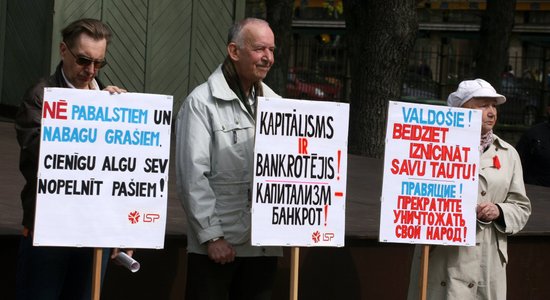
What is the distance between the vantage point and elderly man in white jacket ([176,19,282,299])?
5.92 meters

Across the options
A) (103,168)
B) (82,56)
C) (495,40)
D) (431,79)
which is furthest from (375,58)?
(431,79)

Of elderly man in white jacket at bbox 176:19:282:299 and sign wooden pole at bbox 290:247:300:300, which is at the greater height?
elderly man in white jacket at bbox 176:19:282:299

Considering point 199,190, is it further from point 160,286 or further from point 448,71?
point 448,71

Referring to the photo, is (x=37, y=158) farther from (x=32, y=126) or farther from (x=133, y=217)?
(x=133, y=217)

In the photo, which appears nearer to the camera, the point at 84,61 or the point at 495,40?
the point at 84,61

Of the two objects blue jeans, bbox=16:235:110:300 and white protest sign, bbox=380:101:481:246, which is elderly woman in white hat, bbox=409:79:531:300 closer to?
white protest sign, bbox=380:101:481:246

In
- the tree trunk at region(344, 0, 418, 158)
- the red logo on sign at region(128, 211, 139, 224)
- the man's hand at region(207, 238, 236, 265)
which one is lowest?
→ the man's hand at region(207, 238, 236, 265)

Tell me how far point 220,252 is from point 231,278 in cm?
29

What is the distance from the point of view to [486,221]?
6.77 meters

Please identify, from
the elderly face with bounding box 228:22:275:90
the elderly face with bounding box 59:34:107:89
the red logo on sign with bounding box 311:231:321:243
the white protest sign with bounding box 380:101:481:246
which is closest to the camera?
the elderly face with bounding box 59:34:107:89

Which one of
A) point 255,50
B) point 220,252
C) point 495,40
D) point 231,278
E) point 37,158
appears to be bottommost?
point 231,278

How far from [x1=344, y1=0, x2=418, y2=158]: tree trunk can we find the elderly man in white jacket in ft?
27.7

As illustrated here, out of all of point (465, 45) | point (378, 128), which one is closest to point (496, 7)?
point (378, 128)

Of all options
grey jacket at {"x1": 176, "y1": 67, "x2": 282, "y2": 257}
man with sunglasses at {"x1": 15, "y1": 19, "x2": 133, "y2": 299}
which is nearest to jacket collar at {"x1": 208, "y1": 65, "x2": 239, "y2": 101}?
grey jacket at {"x1": 176, "y1": 67, "x2": 282, "y2": 257}
